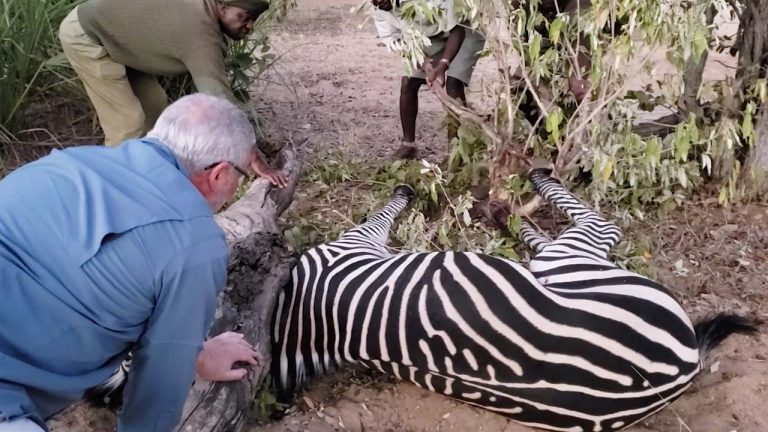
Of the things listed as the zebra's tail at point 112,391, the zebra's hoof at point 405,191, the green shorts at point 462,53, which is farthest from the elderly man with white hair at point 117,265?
the green shorts at point 462,53

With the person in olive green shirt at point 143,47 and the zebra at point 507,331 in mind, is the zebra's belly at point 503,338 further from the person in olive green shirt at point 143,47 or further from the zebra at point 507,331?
the person in olive green shirt at point 143,47

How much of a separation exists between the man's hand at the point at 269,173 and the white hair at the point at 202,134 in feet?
5.12

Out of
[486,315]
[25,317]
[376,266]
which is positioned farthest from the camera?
[376,266]

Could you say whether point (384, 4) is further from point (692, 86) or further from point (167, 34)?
point (692, 86)

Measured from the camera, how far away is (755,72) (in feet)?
13.7

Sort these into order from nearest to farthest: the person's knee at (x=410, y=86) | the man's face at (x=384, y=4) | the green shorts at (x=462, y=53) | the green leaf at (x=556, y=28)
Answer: the green leaf at (x=556, y=28) → the man's face at (x=384, y=4) → the green shorts at (x=462, y=53) → the person's knee at (x=410, y=86)

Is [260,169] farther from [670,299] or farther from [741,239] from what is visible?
[741,239]

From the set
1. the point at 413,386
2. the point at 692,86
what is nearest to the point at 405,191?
the point at 413,386

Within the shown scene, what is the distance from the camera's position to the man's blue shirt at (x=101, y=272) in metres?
1.84

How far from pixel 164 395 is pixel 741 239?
3.29 meters

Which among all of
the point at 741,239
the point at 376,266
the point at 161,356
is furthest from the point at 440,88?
the point at 161,356

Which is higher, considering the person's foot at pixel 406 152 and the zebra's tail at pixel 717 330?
the zebra's tail at pixel 717 330

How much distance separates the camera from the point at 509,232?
411cm

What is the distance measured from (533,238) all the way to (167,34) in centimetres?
225
